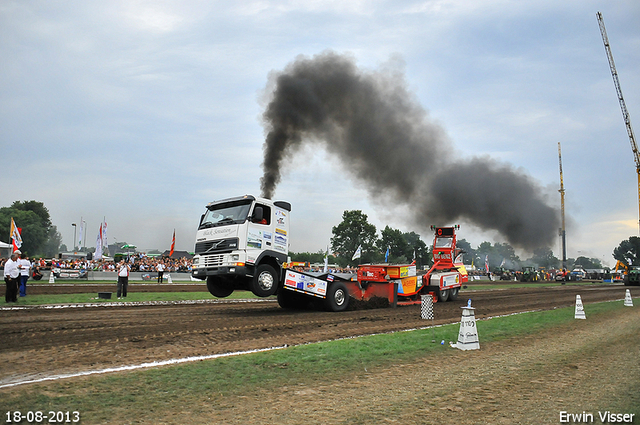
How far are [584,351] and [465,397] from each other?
4845mm

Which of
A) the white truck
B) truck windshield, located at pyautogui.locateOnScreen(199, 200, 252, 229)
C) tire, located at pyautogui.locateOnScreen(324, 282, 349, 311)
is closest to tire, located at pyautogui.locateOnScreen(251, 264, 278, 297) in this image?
the white truck

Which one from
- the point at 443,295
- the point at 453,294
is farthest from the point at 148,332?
the point at 453,294

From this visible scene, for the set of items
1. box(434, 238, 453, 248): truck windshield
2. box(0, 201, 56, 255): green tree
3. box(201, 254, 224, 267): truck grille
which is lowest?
box(201, 254, 224, 267): truck grille

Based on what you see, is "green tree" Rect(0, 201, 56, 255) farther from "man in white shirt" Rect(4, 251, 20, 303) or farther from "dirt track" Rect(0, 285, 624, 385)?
"dirt track" Rect(0, 285, 624, 385)

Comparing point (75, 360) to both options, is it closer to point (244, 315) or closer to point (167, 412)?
point (167, 412)

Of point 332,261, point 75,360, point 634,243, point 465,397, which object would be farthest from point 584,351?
point 634,243

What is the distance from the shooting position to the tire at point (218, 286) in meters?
14.6

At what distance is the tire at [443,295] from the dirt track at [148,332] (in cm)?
503

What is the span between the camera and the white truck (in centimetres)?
1341

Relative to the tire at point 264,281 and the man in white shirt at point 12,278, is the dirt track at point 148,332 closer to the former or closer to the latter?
the tire at point 264,281

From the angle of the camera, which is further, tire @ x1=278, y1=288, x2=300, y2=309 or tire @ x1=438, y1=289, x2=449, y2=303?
tire @ x1=438, y1=289, x2=449, y2=303

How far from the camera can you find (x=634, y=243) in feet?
468

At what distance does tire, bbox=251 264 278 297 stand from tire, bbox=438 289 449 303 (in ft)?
34.9

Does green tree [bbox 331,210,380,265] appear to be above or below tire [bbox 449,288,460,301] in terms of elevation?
above
